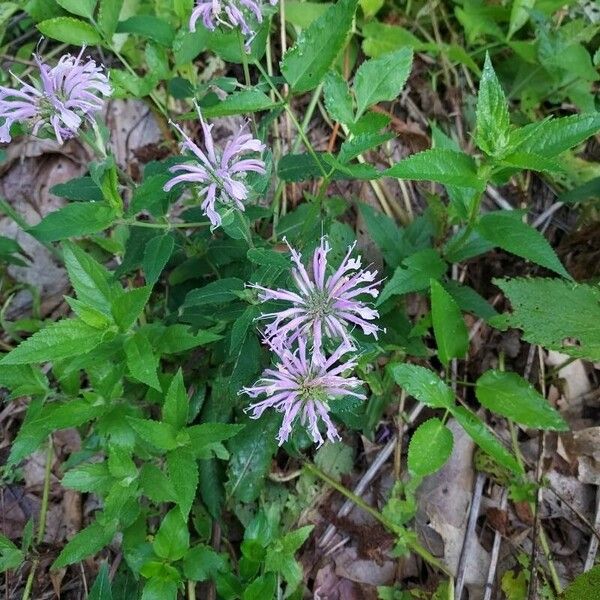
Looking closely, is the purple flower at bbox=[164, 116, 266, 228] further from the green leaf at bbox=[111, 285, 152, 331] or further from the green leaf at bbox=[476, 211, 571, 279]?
the green leaf at bbox=[476, 211, 571, 279]

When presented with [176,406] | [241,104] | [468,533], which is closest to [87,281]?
[176,406]

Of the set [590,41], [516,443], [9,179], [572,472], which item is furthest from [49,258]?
[590,41]

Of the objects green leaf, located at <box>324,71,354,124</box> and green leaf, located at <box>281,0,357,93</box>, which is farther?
green leaf, located at <box>324,71,354,124</box>

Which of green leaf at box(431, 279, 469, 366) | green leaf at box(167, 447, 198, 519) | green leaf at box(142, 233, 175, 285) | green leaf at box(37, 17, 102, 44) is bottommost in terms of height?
green leaf at box(167, 447, 198, 519)

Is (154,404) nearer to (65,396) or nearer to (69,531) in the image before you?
(65,396)

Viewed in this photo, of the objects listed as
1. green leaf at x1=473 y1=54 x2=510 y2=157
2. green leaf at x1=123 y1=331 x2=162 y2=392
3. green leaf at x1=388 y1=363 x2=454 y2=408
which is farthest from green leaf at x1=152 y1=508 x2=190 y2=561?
green leaf at x1=473 y1=54 x2=510 y2=157

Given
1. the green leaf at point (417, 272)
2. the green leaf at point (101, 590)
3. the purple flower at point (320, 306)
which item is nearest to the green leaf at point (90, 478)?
the green leaf at point (101, 590)

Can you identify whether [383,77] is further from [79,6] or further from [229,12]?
[79,6]
